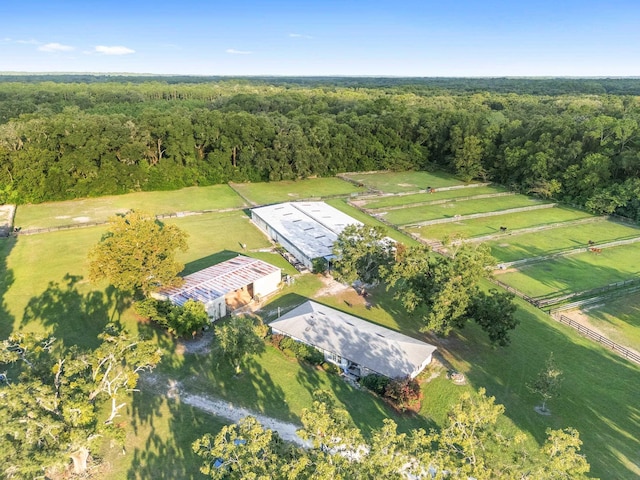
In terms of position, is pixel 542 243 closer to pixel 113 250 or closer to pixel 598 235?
pixel 598 235

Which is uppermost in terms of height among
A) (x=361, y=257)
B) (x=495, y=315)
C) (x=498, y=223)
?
(x=361, y=257)

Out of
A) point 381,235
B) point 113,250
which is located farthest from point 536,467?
point 113,250

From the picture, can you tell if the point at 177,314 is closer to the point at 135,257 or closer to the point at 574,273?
the point at 135,257

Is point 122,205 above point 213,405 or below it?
above

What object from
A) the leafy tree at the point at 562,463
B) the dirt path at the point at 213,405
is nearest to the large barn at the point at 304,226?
the dirt path at the point at 213,405

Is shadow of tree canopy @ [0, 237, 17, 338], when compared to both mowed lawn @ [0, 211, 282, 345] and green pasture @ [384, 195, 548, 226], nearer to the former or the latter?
mowed lawn @ [0, 211, 282, 345]

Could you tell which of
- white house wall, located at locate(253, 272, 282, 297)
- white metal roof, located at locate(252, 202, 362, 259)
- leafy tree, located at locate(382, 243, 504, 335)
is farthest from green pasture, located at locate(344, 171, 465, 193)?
leafy tree, located at locate(382, 243, 504, 335)

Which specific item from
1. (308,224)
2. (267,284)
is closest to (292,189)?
(308,224)
